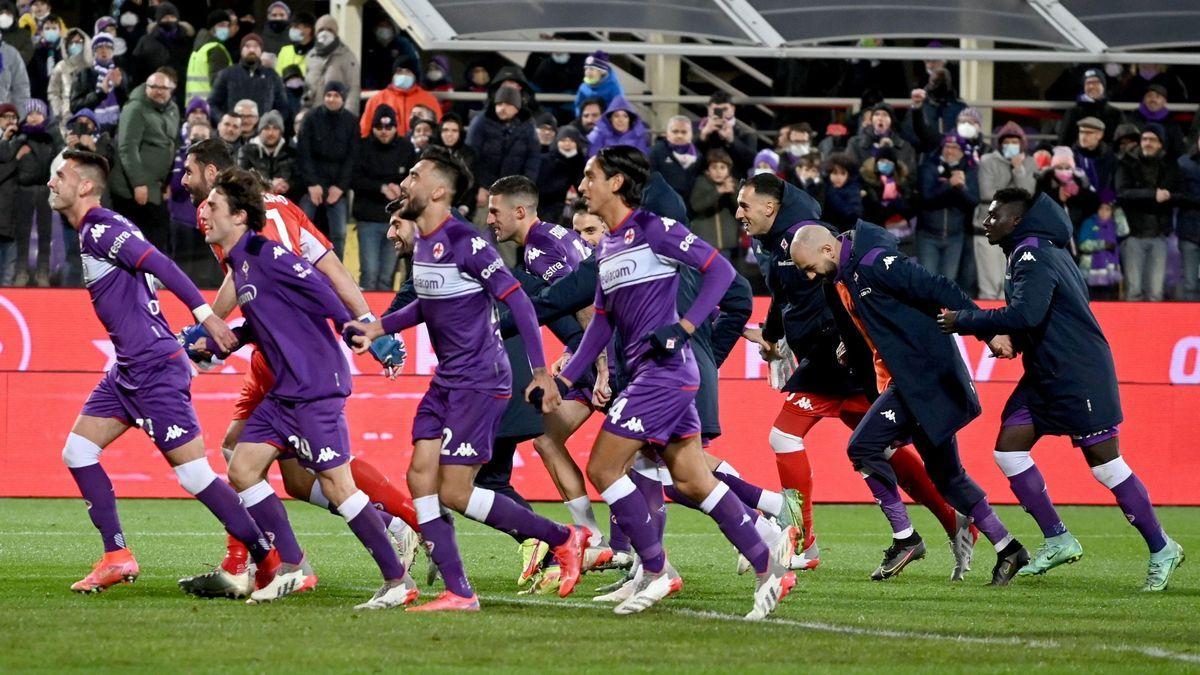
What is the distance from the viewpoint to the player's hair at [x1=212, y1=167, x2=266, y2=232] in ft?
29.9

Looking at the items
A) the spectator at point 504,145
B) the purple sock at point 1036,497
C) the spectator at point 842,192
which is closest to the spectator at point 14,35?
the spectator at point 504,145

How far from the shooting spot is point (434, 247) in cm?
905

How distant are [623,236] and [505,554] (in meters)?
4.12

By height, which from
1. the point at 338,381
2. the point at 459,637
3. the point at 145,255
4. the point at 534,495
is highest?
the point at 145,255

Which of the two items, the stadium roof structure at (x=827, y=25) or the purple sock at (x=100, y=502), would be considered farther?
the stadium roof structure at (x=827, y=25)

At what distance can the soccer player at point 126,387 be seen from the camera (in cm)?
945

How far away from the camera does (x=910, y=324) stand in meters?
10.6

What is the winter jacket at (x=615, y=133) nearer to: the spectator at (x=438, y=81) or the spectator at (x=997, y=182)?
the spectator at (x=438, y=81)

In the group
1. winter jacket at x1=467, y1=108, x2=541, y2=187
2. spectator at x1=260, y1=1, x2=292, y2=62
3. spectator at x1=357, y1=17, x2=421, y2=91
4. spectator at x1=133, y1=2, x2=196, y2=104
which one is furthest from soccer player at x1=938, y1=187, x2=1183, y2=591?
spectator at x1=260, y1=1, x2=292, y2=62

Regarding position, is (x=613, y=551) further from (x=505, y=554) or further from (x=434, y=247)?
(x=434, y=247)

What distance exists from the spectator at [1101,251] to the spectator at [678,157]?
403 cm

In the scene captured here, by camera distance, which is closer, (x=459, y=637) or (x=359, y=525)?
(x=459, y=637)

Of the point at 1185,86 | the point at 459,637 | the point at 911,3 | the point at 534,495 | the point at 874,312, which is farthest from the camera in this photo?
the point at 1185,86

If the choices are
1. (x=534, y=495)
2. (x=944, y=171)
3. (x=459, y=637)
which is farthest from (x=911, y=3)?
(x=459, y=637)
